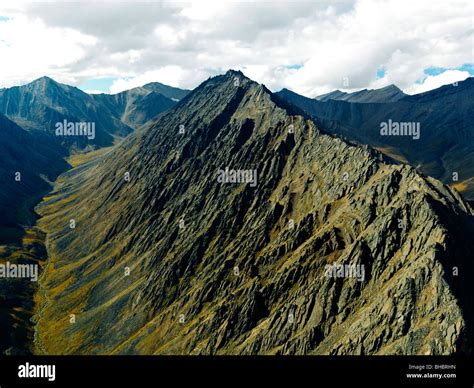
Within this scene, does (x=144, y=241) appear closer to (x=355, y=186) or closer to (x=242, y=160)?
(x=242, y=160)

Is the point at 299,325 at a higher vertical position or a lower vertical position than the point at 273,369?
lower

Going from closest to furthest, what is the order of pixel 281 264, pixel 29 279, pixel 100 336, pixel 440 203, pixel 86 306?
pixel 440 203
pixel 281 264
pixel 100 336
pixel 86 306
pixel 29 279

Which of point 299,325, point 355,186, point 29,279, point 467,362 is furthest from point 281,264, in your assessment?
point 29,279

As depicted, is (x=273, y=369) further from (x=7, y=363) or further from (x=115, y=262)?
(x=115, y=262)

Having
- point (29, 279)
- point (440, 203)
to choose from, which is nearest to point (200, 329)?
point (440, 203)

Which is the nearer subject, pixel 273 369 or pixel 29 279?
pixel 273 369

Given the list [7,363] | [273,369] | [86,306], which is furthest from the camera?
[86,306]

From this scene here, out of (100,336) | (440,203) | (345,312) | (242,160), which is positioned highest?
(242,160)
